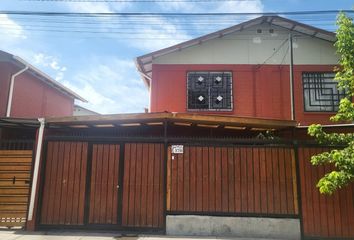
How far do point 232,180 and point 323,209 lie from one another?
2.35 m

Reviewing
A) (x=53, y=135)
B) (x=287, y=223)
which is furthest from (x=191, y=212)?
(x=53, y=135)

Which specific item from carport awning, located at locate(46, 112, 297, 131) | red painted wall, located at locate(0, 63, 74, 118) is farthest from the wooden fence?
red painted wall, located at locate(0, 63, 74, 118)

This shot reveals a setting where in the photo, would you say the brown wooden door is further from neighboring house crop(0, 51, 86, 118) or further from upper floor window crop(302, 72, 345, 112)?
upper floor window crop(302, 72, 345, 112)

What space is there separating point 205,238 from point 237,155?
7.29 ft

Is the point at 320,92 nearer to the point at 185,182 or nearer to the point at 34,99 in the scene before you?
the point at 185,182

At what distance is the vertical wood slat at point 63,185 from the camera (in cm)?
834

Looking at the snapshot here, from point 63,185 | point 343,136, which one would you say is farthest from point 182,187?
point 343,136

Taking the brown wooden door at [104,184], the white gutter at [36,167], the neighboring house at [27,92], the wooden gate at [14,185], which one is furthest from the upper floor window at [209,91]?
the neighboring house at [27,92]

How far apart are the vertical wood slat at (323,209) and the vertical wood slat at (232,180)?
0.98 feet

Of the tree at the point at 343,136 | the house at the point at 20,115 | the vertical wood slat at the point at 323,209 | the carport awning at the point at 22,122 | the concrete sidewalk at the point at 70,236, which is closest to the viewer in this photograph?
the tree at the point at 343,136

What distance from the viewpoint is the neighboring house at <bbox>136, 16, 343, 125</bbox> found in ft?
40.2

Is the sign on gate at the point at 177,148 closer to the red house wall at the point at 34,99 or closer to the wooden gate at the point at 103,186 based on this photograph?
the wooden gate at the point at 103,186

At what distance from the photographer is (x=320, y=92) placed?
12375mm

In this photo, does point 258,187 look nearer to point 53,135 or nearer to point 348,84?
point 348,84
